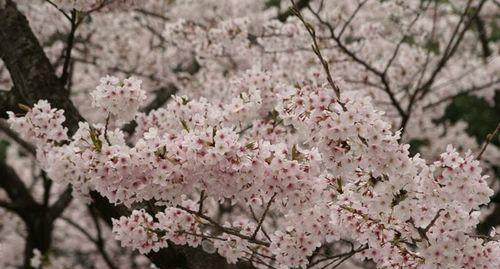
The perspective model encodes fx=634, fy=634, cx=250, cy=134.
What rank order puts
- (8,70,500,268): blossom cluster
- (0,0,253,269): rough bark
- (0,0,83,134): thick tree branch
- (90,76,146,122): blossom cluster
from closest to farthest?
(8,70,500,268): blossom cluster, (90,76,146,122): blossom cluster, (0,0,253,269): rough bark, (0,0,83,134): thick tree branch

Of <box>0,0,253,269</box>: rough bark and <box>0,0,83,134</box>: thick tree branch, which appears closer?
<box>0,0,253,269</box>: rough bark

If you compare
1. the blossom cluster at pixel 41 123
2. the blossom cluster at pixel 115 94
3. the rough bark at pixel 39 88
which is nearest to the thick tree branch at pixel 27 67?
the rough bark at pixel 39 88

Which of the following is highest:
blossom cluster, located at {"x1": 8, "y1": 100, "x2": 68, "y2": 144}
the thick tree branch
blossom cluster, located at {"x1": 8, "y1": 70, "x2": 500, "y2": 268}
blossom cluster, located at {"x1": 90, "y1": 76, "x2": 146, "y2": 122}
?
the thick tree branch

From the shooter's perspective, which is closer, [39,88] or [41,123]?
[41,123]

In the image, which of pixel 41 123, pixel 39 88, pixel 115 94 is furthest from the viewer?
pixel 39 88

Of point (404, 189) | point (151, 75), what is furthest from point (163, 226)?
point (151, 75)

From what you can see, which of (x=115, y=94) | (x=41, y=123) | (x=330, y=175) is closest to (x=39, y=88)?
(x=41, y=123)

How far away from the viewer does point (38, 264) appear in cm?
661

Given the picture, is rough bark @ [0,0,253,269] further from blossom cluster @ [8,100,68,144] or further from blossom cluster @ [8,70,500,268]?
blossom cluster @ [8,70,500,268]

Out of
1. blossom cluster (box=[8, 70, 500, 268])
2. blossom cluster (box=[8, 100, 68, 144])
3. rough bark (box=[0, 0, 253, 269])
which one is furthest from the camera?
rough bark (box=[0, 0, 253, 269])

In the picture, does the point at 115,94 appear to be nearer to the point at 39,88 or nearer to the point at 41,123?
the point at 41,123

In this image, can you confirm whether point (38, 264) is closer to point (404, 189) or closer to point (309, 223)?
point (309, 223)

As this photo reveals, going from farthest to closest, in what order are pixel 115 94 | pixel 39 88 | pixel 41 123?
pixel 39 88, pixel 41 123, pixel 115 94

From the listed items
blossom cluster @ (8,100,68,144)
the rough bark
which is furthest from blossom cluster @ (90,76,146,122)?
the rough bark
